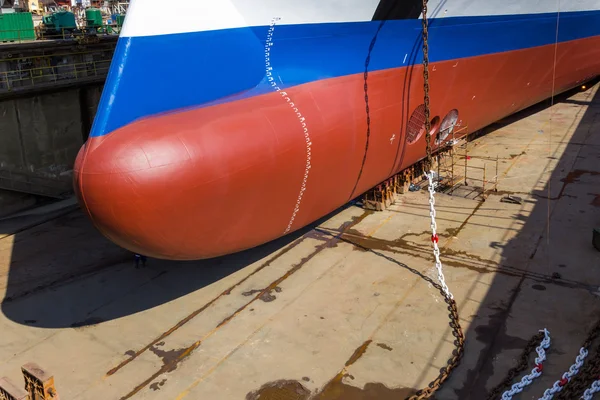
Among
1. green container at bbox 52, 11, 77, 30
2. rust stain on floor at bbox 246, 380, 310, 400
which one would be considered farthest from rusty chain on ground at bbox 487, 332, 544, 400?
green container at bbox 52, 11, 77, 30

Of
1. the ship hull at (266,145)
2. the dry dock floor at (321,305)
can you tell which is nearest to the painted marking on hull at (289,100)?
the ship hull at (266,145)

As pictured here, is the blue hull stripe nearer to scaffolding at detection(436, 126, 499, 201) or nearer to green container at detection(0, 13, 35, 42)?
scaffolding at detection(436, 126, 499, 201)

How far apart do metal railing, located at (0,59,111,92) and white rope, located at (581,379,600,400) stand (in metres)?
18.1

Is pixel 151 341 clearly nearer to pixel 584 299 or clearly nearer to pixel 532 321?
pixel 532 321

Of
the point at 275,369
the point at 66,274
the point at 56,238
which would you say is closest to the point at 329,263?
the point at 275,369

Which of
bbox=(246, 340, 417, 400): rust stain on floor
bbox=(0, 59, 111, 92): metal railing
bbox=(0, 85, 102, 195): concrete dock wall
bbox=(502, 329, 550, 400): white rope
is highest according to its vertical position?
bbox=(0, 59, 111, 92): metal railing

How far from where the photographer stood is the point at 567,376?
345 inches

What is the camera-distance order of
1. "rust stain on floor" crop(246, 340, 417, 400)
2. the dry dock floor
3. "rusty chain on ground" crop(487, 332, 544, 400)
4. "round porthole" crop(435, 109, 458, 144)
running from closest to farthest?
"rusty chain on ground" crop(487, 332, 544, 400)
"rust stain on floor" crop(246, 340, 417, 400)
the dry dock floor
"round porthole" crop(435, 109, 458, 144)

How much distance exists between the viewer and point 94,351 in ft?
33.4

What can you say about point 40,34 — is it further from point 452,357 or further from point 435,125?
point 452,357

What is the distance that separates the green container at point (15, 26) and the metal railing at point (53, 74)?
7.36 m

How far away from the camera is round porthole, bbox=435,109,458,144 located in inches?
606

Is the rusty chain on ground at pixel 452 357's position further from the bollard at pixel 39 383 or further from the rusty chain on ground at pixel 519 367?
the bollard at pixel 39 383

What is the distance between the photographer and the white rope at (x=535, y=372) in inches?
334
